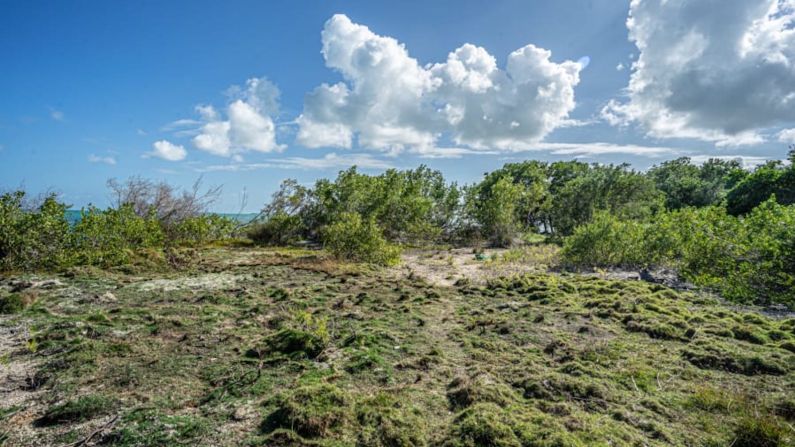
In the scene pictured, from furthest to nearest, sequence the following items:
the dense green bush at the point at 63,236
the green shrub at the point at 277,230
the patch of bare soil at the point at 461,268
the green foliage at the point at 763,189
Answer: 1. the green shrub at the point at 277,230
2. the green foliage at the point at 763,189
3. the patch of bare soil at the point at 461,268
4. the dense green bush at the point at 63,236

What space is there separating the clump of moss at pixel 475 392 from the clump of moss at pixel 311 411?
5.90ft

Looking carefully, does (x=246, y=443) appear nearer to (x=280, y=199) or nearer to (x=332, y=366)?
(x=332, y=366)

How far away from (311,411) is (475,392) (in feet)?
8.64

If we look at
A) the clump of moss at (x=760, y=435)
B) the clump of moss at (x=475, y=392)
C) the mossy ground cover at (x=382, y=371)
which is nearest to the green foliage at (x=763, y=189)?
the mossy ground cover at (x=382, y=371)

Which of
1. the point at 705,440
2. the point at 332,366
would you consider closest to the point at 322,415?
the point at 332,366

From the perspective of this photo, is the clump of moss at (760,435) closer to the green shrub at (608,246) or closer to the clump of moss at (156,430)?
the clump of moss at (156,430)

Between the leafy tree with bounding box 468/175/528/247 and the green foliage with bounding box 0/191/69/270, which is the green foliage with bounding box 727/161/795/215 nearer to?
the leafy tree with bounding box 468/175/528/247

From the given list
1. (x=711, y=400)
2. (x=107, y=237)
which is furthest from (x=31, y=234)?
(x=711, y=400)

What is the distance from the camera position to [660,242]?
59.4ft

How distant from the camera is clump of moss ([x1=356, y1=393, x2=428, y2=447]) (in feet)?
16.4

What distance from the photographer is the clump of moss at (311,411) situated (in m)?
5.13

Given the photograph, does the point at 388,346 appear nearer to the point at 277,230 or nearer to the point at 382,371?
the point at 382,371

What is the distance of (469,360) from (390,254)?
1439cm

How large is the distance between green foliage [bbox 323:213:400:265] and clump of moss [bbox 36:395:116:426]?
1684 centimetres
